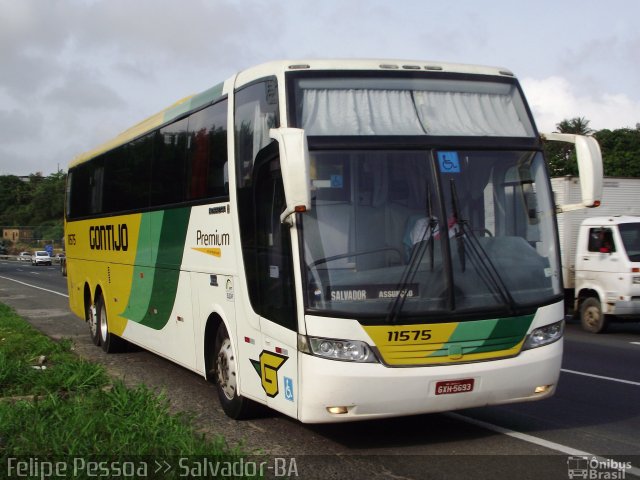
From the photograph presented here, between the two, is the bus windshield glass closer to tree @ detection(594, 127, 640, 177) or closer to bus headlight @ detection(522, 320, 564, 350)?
bus headlight @ detection(522, 320, 564, 350)

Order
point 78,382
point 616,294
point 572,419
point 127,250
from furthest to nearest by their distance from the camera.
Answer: point 616,294
point 127,250
point 78,382
point 572,419

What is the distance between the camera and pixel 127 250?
11789mm

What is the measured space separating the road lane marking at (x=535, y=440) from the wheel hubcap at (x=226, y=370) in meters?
2.14

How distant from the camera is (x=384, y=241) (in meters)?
6.55

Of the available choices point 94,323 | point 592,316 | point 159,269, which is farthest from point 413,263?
point 592,316

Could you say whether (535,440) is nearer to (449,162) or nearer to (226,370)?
(449,162)

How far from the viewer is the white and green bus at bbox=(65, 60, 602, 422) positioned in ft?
20.9

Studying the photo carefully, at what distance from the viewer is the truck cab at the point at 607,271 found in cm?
1579

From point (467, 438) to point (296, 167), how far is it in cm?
294

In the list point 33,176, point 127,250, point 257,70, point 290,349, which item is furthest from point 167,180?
point 33,176

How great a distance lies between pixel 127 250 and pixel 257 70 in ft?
16.6

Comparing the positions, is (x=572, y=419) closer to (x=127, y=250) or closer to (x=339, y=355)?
(x=339, y=355)

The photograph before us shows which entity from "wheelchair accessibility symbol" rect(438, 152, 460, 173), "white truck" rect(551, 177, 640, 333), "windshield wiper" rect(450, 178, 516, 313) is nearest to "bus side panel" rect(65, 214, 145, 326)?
"wheelchair accessibility symbol" rect(438, 152, 460, 173)

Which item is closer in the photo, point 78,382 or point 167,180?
point 78,382
